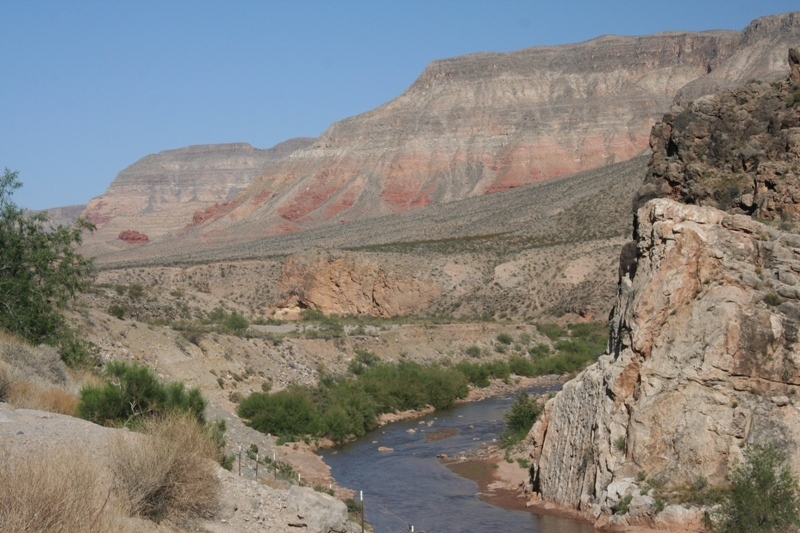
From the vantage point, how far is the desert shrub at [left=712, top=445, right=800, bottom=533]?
1733 cm

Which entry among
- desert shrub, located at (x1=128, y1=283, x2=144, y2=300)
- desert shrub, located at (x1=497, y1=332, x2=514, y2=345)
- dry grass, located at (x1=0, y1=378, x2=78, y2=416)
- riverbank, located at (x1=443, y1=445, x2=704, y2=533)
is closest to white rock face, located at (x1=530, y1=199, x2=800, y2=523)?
riverbank, located at (x1=443, y1=445, x2=704, y2=533)

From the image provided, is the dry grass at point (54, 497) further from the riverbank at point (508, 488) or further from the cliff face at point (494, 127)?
the cliff face at point (494, 127)

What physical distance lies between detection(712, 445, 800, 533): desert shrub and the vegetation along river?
3139 millimetres

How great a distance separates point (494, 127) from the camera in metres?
164

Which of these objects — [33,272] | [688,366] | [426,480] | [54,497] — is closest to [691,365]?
[688,366]

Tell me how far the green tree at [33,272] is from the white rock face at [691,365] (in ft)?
45.6

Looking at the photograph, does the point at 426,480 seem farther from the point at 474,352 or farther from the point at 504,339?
the point at 504,339

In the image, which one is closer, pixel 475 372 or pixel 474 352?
pixel 475 372

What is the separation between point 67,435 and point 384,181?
144622mm

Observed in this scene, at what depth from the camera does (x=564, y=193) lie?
103 meters

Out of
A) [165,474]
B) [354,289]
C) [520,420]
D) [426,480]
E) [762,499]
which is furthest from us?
[354,289]

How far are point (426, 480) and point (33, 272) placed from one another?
12064mm

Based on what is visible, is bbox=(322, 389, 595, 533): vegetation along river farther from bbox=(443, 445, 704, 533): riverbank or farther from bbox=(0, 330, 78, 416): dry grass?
bbox=(0, 330, 78, 416): dry grass

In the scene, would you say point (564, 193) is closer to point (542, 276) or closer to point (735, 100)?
point (542, 276)
